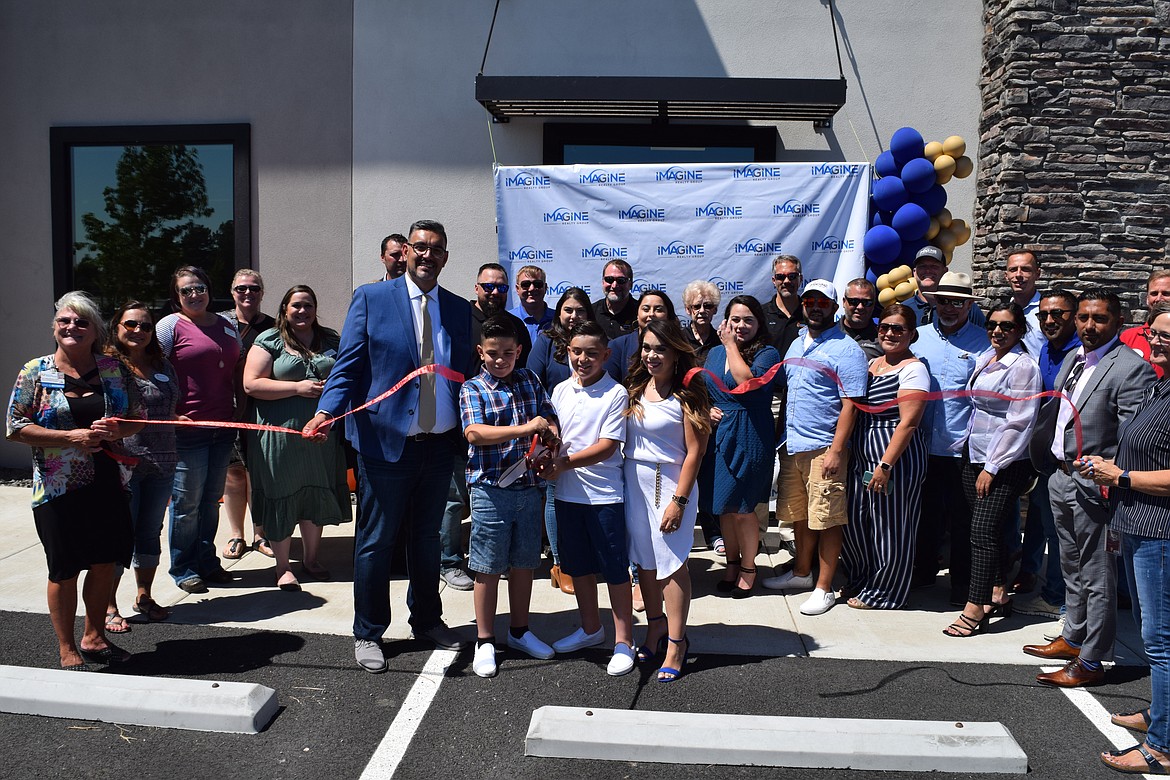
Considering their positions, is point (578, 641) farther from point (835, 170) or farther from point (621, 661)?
point (835, 170)

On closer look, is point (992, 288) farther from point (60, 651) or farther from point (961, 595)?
point (60, 651)

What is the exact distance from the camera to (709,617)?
17.6ft

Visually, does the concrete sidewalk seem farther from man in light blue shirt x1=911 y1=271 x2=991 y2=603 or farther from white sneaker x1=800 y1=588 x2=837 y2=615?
man in light blue shirt x1=911 y1=271 x2=991 y2=603

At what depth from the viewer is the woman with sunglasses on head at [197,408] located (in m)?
5.54

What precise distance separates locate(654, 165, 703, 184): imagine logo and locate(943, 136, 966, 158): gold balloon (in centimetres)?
196

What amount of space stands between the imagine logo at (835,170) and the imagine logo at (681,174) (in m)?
0.95

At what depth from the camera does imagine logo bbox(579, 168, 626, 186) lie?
782cm

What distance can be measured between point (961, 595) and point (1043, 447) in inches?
47.4

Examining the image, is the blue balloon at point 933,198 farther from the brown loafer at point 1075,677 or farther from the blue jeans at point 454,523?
the blue jeans at point 454,523

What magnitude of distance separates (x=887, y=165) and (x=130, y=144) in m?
6.73

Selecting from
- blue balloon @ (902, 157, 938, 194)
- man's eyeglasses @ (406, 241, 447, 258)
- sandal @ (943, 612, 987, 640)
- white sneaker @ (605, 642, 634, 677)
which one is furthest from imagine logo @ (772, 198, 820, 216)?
white sneaker @ (605, 642, 634, 677)

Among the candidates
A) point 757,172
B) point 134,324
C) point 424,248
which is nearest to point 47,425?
point 134,324

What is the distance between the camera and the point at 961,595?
18.4 feet

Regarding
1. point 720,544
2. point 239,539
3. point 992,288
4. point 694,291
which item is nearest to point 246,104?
point 239,539
